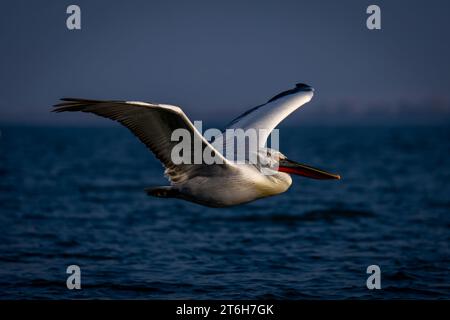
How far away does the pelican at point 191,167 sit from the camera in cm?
679

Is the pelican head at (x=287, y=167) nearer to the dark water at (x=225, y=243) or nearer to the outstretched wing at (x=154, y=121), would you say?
the outstretched wing at (x=154, y=121)

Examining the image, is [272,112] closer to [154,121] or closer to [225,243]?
[154,121]

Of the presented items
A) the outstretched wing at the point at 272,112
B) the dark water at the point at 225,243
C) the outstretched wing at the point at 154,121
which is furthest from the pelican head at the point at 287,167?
the dark water at the point at 225,243

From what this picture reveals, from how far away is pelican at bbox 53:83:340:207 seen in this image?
22.3 ft

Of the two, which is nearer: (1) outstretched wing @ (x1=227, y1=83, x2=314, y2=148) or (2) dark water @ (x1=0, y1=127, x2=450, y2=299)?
(1) outstretched wing @ (x1=227, y1=83, x2=314, y2=148)

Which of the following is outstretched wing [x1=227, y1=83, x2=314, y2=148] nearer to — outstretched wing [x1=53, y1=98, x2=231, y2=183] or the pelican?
the pelican

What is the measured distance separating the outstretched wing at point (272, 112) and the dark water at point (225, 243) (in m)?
2.18

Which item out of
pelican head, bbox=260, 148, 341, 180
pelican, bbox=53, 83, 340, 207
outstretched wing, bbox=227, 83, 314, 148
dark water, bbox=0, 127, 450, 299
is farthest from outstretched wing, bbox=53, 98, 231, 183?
dark water, bbox=0, 127, 450, 299

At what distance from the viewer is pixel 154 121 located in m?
7.07

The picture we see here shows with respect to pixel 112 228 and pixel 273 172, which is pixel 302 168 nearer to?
pixel 273 172

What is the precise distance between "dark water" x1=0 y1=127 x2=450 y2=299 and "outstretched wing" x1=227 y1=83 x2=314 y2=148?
2.18m

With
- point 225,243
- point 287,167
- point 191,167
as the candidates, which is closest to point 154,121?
point 191,167

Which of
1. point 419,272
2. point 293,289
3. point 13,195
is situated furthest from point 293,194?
point 293,289

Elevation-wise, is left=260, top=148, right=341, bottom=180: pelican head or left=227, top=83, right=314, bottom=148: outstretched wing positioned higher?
left=227, top=83, right=314, bottom=148: outstretched wing
